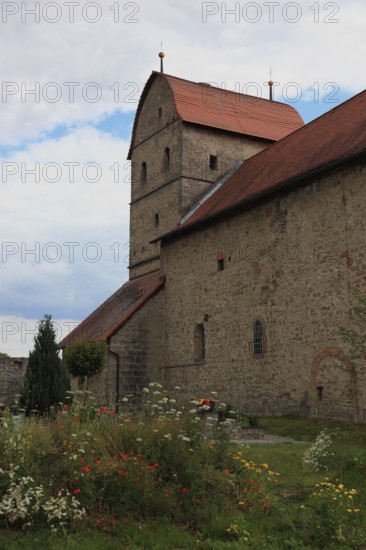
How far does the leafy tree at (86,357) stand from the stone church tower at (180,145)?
614cm

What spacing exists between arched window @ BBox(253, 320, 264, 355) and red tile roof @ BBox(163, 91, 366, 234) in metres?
3.89

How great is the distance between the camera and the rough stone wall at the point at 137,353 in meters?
22.9

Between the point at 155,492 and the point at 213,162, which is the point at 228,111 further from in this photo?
the point at 155,492

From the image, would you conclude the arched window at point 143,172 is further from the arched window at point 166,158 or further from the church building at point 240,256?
the arched window at point 166,158

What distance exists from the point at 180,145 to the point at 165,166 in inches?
57.8

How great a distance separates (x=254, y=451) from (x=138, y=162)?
21.4 metres

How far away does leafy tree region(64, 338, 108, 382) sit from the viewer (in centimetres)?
2116

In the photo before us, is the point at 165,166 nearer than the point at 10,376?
No

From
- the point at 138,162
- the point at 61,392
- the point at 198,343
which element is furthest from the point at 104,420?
the point at 138,162

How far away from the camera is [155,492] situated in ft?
21.8

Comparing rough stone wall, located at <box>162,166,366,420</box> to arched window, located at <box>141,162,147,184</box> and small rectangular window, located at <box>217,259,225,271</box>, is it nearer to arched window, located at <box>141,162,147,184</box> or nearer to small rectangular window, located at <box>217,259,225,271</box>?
small rectangular window, located at <box>217,259,225,271</box>

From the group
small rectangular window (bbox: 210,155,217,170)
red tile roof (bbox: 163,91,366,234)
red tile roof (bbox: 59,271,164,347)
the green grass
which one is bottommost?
the green grass

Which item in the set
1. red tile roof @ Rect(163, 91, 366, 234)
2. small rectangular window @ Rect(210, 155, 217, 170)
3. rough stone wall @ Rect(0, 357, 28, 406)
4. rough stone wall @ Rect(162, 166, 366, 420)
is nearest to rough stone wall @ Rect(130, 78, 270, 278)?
small rectangular window @ Rect(210, 155, 217, 170)

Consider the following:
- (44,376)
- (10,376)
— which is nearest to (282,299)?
(44,376)
